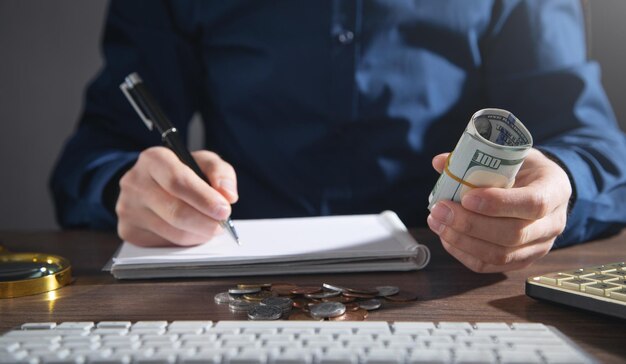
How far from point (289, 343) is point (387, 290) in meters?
0.23

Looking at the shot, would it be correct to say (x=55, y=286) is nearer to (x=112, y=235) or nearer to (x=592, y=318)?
(x=112, y=235)

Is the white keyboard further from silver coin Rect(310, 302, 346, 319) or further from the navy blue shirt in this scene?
the navy blue shirt

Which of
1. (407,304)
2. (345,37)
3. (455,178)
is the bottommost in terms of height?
(407,304)

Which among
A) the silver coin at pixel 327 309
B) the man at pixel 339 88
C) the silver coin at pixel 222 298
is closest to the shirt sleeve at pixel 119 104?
the man at pixel 339 88

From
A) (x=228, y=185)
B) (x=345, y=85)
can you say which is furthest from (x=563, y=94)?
(x=228, y=185)

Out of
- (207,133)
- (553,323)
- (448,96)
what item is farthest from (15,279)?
(448,96)

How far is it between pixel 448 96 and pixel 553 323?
2.20 feet

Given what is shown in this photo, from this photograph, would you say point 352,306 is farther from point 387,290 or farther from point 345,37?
point 345,37

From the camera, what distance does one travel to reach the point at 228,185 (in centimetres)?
85

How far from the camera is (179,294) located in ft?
2.30

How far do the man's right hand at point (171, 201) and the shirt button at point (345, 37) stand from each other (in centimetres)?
39

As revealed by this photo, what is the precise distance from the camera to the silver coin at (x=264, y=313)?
0.61m

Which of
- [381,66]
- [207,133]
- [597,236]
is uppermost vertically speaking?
[381,66]

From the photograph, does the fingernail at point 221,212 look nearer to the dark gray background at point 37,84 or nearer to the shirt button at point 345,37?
the shirt button at point 345,37
